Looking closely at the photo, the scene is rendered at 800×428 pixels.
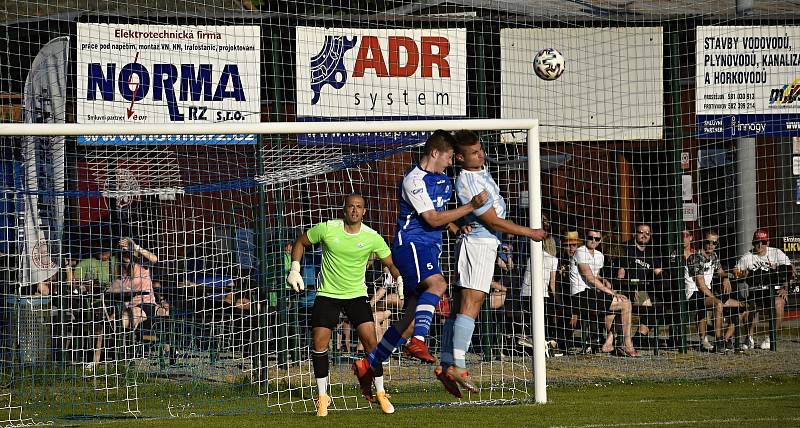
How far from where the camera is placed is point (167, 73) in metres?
13.7

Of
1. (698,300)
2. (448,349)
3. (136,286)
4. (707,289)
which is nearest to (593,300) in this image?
(698,300)

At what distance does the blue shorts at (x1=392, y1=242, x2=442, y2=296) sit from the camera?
9.74 meters

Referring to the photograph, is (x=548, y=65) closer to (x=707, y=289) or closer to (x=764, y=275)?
(x=707, y=289)

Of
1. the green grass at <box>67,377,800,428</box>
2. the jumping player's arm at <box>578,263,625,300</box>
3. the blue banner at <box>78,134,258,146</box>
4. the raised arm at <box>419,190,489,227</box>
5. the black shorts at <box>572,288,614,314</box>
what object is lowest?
the green grass at <box>67,377,800,428</box>

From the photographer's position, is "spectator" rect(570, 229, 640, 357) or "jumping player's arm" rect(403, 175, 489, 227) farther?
"spectator" rect(570, 229, 640, 357)

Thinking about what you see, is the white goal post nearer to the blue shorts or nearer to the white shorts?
the white shorts

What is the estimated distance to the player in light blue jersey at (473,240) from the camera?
9648 millimetres

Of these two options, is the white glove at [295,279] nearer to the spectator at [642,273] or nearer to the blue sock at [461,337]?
the blue sock at [461,337]

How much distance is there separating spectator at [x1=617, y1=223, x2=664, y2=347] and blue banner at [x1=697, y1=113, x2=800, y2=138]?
1.47 meters

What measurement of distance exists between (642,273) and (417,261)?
5.67 meters

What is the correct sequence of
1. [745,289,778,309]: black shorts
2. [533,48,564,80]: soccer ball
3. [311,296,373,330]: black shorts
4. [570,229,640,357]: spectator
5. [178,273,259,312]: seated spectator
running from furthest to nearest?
[745,289,778,309]: black shorts < [570,229,640,357]: spectator < [533,48,564,80]: soccer ball < [178,273,259,312]: seated spectator < [311,296,373,330]: black shorts

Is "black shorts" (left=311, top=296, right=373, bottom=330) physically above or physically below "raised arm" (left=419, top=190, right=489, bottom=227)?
below

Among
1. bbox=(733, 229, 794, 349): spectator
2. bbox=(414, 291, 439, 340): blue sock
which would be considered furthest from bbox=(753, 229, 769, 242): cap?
bbox=(414, 291, 439, 340): blue sock

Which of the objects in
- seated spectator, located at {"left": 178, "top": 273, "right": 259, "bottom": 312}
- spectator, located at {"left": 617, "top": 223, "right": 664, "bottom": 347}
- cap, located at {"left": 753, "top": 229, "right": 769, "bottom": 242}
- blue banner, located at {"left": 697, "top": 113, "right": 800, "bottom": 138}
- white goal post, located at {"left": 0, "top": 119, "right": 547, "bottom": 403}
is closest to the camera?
white goal post, located at {"left": 0, "top": 119, "right": 547, "bottom": 403}
